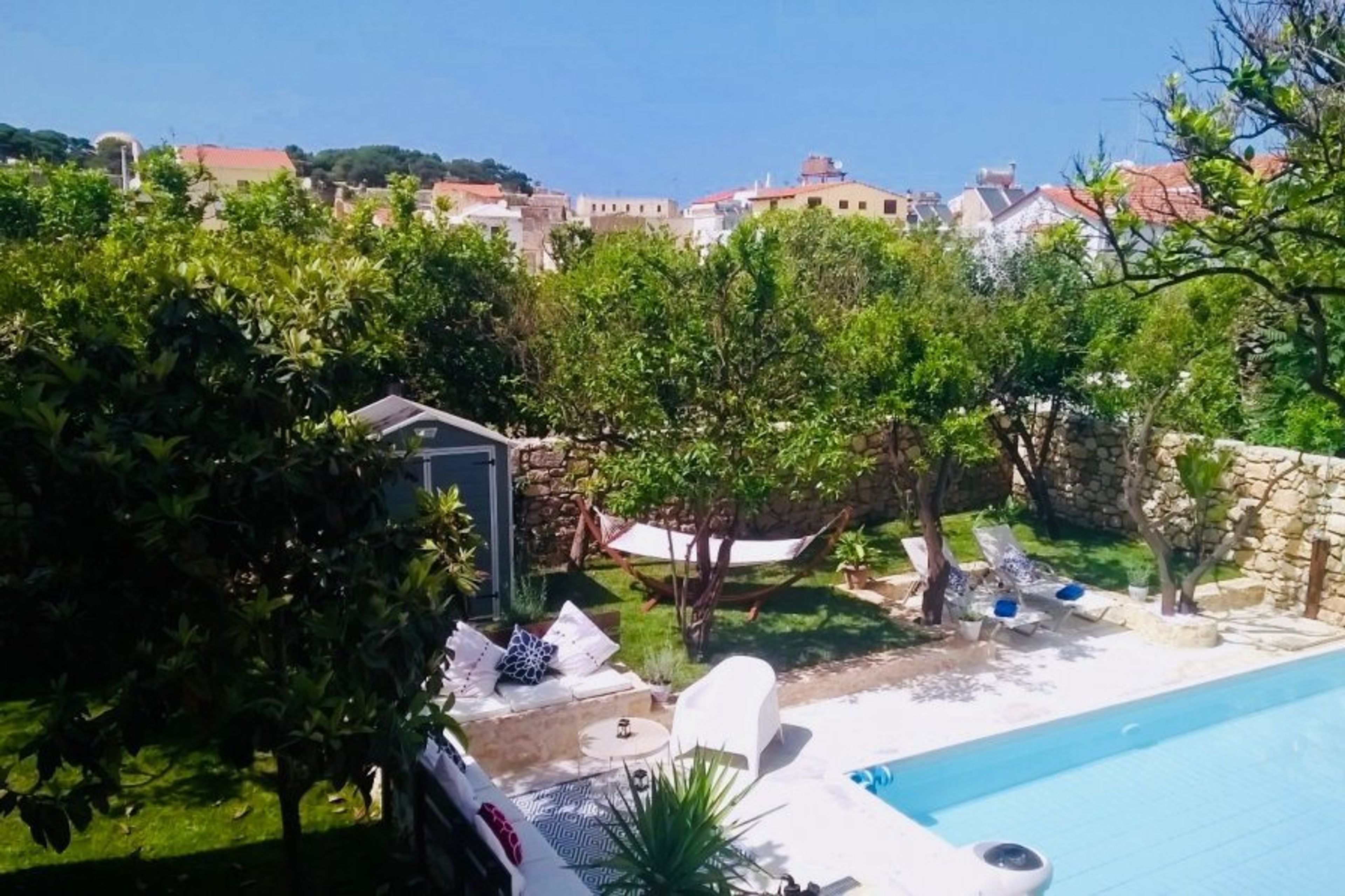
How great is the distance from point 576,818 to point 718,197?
104737 mm

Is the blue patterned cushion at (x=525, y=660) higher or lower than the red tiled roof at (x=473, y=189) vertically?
lower

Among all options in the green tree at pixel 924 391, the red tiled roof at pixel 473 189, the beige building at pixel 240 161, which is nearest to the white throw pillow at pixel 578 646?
the green tree at pixel 924 391

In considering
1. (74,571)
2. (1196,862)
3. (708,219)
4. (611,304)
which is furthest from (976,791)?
(708,219)

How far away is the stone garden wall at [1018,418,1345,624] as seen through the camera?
1253 centimetres

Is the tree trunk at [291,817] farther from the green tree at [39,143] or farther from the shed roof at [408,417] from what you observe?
the green tree at [39,143]

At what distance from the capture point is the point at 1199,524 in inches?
521

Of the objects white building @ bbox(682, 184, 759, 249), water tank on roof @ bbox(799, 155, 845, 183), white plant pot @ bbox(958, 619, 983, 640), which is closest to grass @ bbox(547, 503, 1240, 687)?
white plant pot @ bbox(958, 619, 983, 640)

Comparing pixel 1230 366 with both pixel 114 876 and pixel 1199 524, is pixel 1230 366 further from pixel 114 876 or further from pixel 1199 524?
pixel 114 876

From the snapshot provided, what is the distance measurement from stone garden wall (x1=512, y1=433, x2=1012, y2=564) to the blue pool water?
3.91 meters

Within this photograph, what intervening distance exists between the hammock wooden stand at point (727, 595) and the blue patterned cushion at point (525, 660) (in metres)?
2.71

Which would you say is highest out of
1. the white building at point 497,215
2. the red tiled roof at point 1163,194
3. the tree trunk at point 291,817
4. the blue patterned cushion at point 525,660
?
the white building at point 497,215

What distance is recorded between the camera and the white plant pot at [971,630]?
11086 mm

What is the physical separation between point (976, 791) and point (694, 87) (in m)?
50.7

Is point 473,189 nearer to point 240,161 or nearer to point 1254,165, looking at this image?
point 240,161
